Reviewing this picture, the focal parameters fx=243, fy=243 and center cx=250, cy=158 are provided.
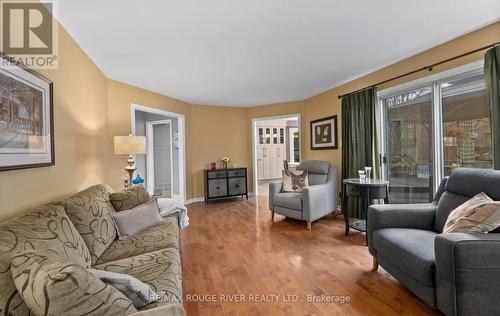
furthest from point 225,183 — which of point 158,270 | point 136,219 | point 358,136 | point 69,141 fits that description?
point 158,270

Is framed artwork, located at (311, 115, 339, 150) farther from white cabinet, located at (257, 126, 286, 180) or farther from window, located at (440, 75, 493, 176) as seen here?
white cabinet, located at (257, 126, 286, 180)

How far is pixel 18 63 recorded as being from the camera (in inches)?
58.6

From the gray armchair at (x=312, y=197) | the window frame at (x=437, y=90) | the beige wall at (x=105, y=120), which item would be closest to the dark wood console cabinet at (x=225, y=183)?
the beige wall at (x=105, y=120)

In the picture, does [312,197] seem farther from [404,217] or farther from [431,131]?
[431,131]

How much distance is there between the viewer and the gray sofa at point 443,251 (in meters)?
1.36

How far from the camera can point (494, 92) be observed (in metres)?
2.07

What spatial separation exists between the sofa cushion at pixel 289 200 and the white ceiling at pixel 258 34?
179cm

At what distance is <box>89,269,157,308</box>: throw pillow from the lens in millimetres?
955

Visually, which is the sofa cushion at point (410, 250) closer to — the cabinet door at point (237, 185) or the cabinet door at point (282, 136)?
the cabinet door at point (237, 185)

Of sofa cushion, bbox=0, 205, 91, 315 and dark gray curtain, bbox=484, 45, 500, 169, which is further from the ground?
dark gray curtain, bbox=484, 45, 500, 169

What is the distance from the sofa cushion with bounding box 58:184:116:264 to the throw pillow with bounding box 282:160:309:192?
2709mm

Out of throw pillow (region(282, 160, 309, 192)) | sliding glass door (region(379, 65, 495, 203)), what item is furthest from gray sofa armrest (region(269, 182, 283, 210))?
sliding glass door (region(379, 65, 495, 203))

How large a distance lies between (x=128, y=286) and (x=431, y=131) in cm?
326

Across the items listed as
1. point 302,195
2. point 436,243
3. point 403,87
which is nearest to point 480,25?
point 403,87
